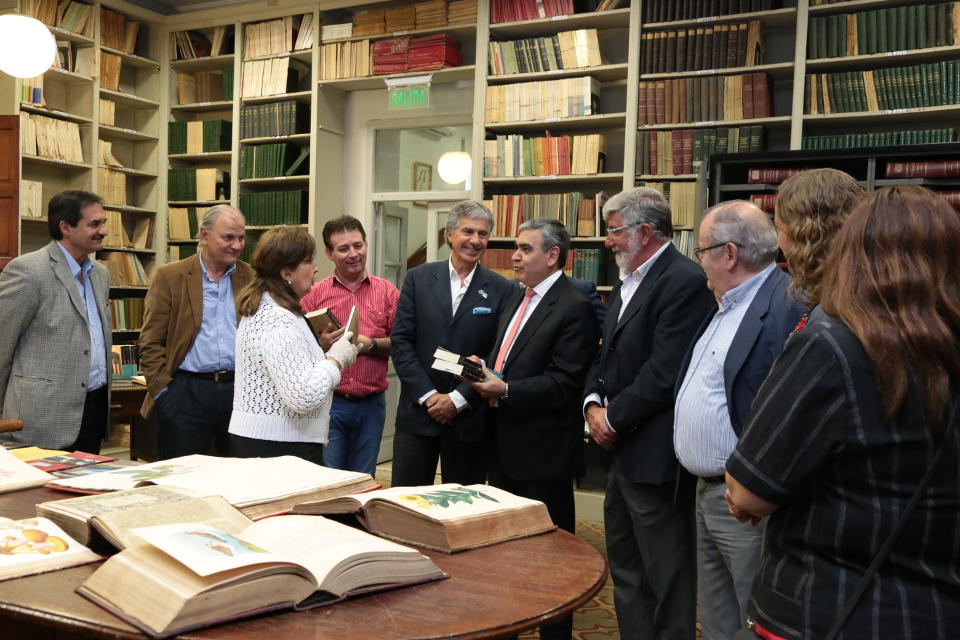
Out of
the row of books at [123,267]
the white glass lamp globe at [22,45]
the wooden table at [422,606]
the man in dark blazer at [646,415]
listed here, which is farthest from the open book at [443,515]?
the row of books at [123,267]

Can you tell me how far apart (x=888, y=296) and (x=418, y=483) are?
8.24ft

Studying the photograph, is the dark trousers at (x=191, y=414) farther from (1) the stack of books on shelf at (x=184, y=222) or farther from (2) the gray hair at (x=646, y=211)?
(1) the stack of books on shelf at (x=184, y=222)

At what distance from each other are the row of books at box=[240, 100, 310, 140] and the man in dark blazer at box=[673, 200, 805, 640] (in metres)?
5.12

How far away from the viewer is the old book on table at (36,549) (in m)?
1.27

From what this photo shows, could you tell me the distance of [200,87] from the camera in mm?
7383

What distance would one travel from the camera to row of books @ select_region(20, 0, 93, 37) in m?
6.20

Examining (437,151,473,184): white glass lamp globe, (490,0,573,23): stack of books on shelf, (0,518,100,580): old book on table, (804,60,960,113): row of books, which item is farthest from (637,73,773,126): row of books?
(0,518,100,580): old book on table

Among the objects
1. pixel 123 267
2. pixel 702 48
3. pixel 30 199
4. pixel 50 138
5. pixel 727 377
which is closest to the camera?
pixel 727 377

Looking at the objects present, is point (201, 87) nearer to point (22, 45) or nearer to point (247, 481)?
point (22, 45)

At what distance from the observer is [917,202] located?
4.02 ft

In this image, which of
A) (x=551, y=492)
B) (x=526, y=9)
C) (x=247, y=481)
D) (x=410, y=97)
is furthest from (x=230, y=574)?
(x=410, y=97)

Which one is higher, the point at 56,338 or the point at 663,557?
the point at 56,338

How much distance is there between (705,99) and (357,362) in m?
3.12

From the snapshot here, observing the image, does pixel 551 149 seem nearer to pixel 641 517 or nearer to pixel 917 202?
pixel 641 517
